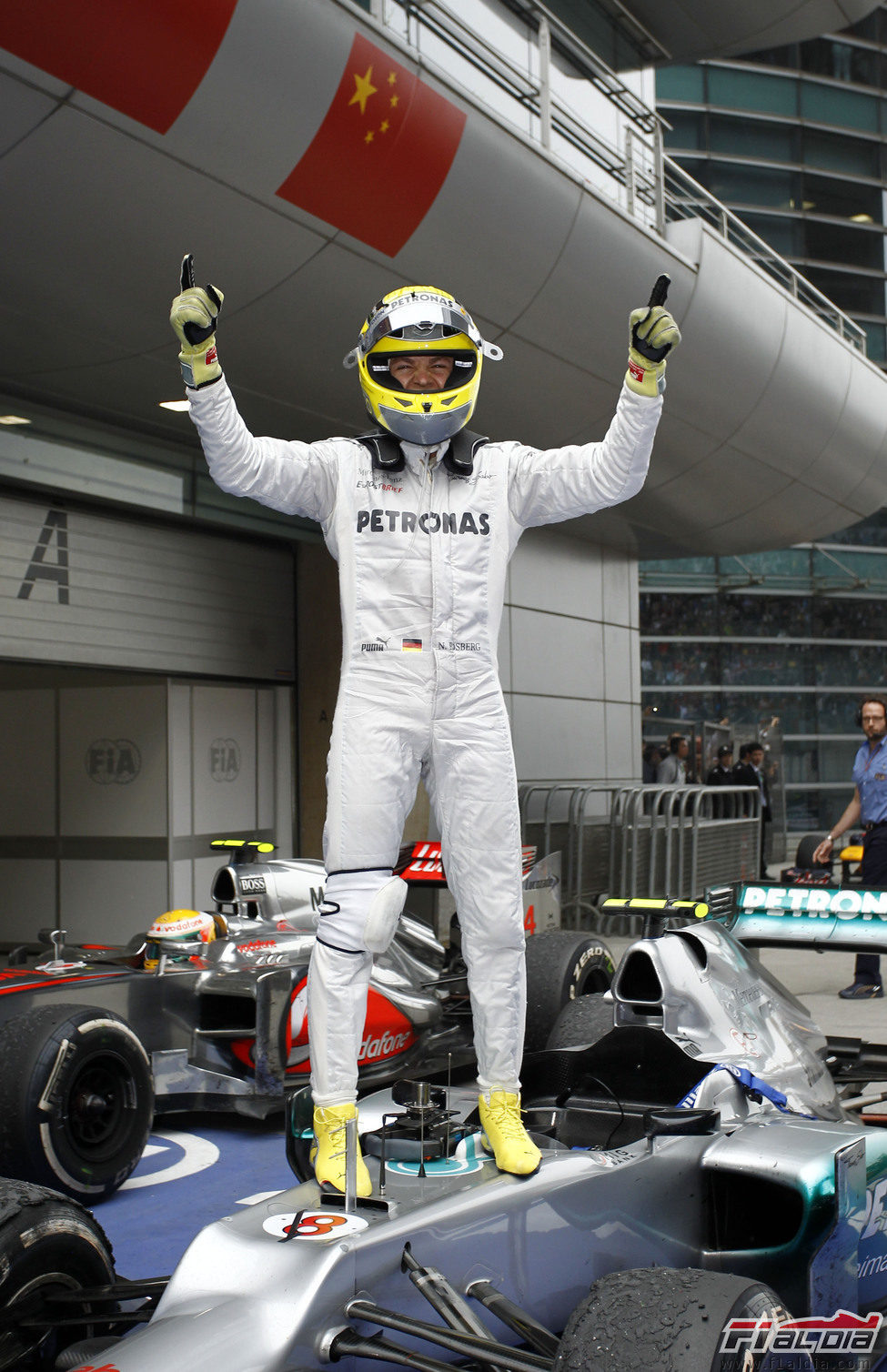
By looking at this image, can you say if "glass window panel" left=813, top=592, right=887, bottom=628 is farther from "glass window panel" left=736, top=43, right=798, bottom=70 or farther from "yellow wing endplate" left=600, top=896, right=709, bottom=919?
"yellow wing endplate" left=600, top=896, right=709, bottom=919

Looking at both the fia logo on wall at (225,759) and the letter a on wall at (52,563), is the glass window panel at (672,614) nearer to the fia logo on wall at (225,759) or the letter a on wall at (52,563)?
the fia logo on wall at (225,759)

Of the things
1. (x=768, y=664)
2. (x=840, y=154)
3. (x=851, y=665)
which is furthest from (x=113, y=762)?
(x=840, y=154)

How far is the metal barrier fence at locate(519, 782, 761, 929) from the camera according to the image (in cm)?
1132

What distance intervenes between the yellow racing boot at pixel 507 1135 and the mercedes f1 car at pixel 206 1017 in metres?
1.83

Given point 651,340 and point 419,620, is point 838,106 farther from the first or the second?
point 419,620

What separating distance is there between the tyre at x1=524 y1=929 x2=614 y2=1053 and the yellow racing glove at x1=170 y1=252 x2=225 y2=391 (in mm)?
3092

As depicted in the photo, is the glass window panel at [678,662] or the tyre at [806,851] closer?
the tyre at [806,851]

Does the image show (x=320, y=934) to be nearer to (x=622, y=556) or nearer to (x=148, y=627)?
(x=148, y=627)

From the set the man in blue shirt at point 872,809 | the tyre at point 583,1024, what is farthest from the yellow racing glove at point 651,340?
the man in blue shirt at point 872,809

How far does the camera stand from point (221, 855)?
1062cm

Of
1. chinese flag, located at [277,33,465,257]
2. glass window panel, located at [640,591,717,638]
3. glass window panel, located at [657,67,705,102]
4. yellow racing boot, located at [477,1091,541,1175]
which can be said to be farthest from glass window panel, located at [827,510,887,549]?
yellow racing boot, located at [477,1091,541,1175]

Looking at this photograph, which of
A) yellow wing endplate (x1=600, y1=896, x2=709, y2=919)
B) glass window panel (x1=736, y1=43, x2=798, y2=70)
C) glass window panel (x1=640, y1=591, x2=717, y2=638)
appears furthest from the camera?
glass window panel (x1=736, y1=43, x2=798, y2=70)

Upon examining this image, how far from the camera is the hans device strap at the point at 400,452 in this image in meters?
2.91

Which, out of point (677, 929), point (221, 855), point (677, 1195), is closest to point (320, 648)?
point (221, 855)
